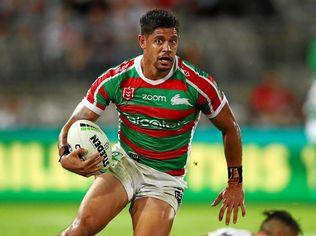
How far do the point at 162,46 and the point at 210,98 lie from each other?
60cm

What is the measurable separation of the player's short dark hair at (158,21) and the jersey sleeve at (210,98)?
526mm

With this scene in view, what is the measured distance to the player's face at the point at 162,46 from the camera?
24.1ft

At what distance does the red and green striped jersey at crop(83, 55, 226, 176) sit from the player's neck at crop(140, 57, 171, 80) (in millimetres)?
30

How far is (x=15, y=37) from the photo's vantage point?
53.6ft

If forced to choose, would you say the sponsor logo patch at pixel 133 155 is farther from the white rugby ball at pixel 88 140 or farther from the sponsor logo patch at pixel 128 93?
the sponsor logo patch at pixel 128 93

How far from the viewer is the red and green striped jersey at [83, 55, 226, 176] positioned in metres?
7.54

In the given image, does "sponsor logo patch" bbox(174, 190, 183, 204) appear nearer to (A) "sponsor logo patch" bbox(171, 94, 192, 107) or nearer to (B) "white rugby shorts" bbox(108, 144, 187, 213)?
(B) "white rugby shorts" bbox(108, 144, 187, 213)

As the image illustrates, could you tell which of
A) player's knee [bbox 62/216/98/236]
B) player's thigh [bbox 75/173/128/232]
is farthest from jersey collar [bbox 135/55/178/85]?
player's knee [bbox 62/216/98/236]

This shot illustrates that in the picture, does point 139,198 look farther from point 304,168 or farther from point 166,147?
point 304,168

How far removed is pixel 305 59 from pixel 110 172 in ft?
32.8

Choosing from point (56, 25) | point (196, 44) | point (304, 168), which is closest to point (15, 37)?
point (56, 25)

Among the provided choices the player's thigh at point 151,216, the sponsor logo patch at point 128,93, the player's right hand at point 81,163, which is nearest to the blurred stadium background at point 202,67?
the player's thigh at point 151,216

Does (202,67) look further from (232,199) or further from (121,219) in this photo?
(232,199)

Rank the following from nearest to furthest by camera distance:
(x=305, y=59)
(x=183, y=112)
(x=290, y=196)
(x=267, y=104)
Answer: (x=183, y=112)
(x=290, y=196)
(x=267, y=104)
(x=305, y=59)
